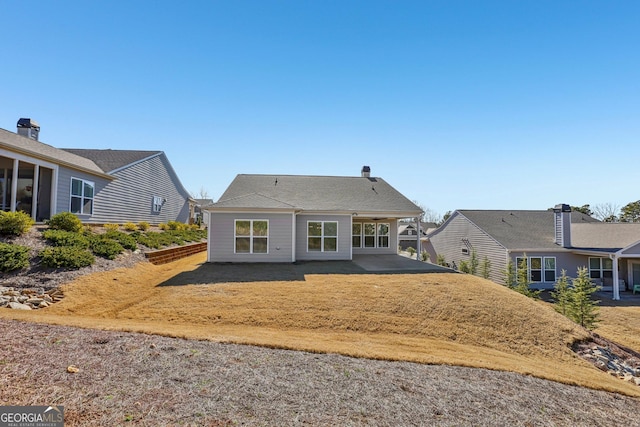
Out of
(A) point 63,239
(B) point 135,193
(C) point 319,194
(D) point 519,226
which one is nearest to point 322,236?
(C) point 319,194

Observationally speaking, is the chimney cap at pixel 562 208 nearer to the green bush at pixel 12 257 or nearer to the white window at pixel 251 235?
the white window at pixel 251 235

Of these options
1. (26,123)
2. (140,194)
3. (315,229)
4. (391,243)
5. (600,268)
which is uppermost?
(26,123)

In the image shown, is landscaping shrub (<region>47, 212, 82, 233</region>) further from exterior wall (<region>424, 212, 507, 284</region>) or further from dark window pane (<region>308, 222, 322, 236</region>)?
exterior wall (<region>424, 212, 507, 284</region>)

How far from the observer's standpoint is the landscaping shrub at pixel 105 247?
1039cm

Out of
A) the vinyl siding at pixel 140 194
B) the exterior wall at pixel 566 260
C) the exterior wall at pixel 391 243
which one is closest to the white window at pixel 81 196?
the vinyl siding at pixel 140 194

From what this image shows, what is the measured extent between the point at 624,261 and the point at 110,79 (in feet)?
110

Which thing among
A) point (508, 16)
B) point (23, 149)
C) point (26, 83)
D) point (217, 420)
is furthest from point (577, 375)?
point (26, 83)

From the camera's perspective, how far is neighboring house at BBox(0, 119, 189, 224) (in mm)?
12991

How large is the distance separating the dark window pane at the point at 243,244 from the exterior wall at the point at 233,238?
0.59 ft

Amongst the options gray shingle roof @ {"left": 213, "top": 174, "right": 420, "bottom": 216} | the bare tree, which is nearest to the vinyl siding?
gray shingle roof @ {"left": 213, "top": 174, "right": 420, "bottom": 216}

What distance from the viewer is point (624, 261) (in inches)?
792

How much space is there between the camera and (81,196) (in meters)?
15.4

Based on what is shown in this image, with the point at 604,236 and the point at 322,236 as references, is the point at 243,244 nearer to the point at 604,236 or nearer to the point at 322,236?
the point at 322,236

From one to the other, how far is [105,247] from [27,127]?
12880 mm
